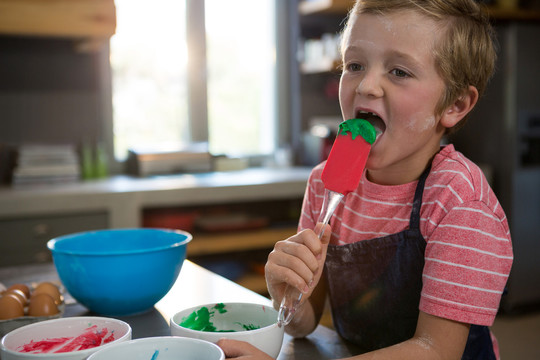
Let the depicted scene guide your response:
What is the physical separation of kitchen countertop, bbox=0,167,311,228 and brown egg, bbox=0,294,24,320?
159cm

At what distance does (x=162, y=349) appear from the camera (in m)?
0.64

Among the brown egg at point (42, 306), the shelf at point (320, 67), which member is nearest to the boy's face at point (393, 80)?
the brown egg at point (42, 306)

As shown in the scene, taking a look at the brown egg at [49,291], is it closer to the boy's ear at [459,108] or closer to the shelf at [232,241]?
the boy's ear at [459,108]

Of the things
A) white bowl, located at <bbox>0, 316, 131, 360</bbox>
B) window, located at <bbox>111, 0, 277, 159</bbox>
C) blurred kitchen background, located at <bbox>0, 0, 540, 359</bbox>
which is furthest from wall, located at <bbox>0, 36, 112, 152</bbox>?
white bowl, located at <bbox>0, 316, 131, 360</bbox>

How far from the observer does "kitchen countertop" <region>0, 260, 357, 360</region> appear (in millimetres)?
826

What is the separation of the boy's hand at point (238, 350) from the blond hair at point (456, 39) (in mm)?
536

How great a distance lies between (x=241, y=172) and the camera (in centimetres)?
322

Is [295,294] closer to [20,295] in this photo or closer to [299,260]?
[299,260]

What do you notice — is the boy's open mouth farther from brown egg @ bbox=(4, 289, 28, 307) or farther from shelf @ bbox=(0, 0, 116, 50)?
shelf @ bbox=(0, 0, 116, 50)

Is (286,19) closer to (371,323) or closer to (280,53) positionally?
(280,53)

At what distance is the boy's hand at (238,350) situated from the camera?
0.66m

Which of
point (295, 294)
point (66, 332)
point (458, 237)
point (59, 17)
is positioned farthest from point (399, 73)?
point (59, 17)

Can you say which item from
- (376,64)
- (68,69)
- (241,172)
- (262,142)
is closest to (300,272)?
(376,64)

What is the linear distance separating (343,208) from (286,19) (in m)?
2.81
